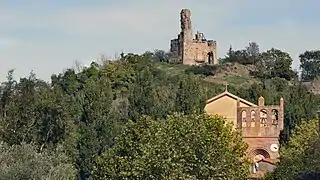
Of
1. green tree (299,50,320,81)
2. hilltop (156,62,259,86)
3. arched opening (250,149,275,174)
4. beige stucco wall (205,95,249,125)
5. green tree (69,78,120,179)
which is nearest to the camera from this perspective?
green tree (69,78,120,179)

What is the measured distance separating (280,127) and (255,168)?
29.0 ft

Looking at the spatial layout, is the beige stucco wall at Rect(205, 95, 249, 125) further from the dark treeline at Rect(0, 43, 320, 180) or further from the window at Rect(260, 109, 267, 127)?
the dark treeline at Rect(0, 43, 320, 180)

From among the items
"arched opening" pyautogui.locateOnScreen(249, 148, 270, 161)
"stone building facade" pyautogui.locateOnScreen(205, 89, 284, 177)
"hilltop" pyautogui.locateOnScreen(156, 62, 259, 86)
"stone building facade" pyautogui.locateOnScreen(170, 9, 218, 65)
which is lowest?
"arched opening" pyautogui.locateOnScreen(249, 148, 270, 161)

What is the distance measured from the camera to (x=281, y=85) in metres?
87.8

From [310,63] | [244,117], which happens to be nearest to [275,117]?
[244,117]

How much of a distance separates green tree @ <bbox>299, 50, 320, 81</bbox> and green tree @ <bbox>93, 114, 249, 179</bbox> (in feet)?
248

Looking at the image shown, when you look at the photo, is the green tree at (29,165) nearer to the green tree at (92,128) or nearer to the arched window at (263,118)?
the green tree at (92,128)

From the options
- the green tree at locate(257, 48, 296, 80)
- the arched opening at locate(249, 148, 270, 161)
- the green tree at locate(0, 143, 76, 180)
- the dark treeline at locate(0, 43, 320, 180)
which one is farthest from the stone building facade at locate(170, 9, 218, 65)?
the green tree at locate(0, 143, 76, 180)

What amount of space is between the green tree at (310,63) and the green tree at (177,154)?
7571 cm

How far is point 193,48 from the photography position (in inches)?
4259

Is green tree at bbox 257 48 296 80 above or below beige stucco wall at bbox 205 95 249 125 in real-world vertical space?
above

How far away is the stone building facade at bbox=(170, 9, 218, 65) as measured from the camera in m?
106

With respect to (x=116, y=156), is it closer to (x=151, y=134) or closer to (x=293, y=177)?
(x=151, y=134)

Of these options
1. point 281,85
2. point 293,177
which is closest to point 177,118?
point 293,177
